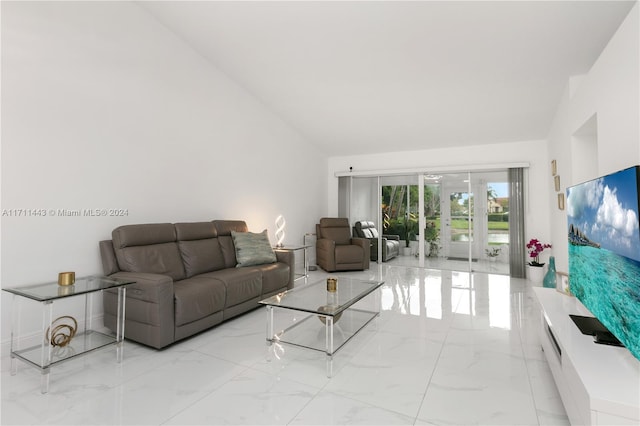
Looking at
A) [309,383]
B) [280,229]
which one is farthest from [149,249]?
[280,229]

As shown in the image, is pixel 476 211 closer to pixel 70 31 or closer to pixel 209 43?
pixel 209 43

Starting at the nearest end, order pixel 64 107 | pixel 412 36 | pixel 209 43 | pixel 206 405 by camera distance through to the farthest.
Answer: pixel 206 405
pixel 64 107
pixel 412 36
pixel 209 43

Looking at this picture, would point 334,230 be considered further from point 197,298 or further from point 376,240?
point 197,298

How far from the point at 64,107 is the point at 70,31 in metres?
0.69

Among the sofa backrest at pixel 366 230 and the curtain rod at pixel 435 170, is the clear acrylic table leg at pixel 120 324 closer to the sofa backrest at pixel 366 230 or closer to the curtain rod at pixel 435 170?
the sofa backrest at pixel 366 230

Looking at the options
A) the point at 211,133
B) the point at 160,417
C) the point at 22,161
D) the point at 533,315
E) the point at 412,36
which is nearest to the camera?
A: the point at 160,417

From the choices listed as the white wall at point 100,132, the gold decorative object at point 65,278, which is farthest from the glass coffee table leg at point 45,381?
the white wall at point 100,132

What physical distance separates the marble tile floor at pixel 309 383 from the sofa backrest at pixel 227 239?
2.99ft

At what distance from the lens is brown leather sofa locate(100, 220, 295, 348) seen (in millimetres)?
2432

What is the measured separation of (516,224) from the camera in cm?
558

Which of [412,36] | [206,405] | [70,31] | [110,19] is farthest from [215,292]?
[412,36]

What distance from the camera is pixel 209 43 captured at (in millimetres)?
3723

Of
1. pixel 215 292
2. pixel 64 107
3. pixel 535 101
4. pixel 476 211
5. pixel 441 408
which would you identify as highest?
pixel 535 101

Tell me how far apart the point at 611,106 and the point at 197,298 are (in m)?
3.57
